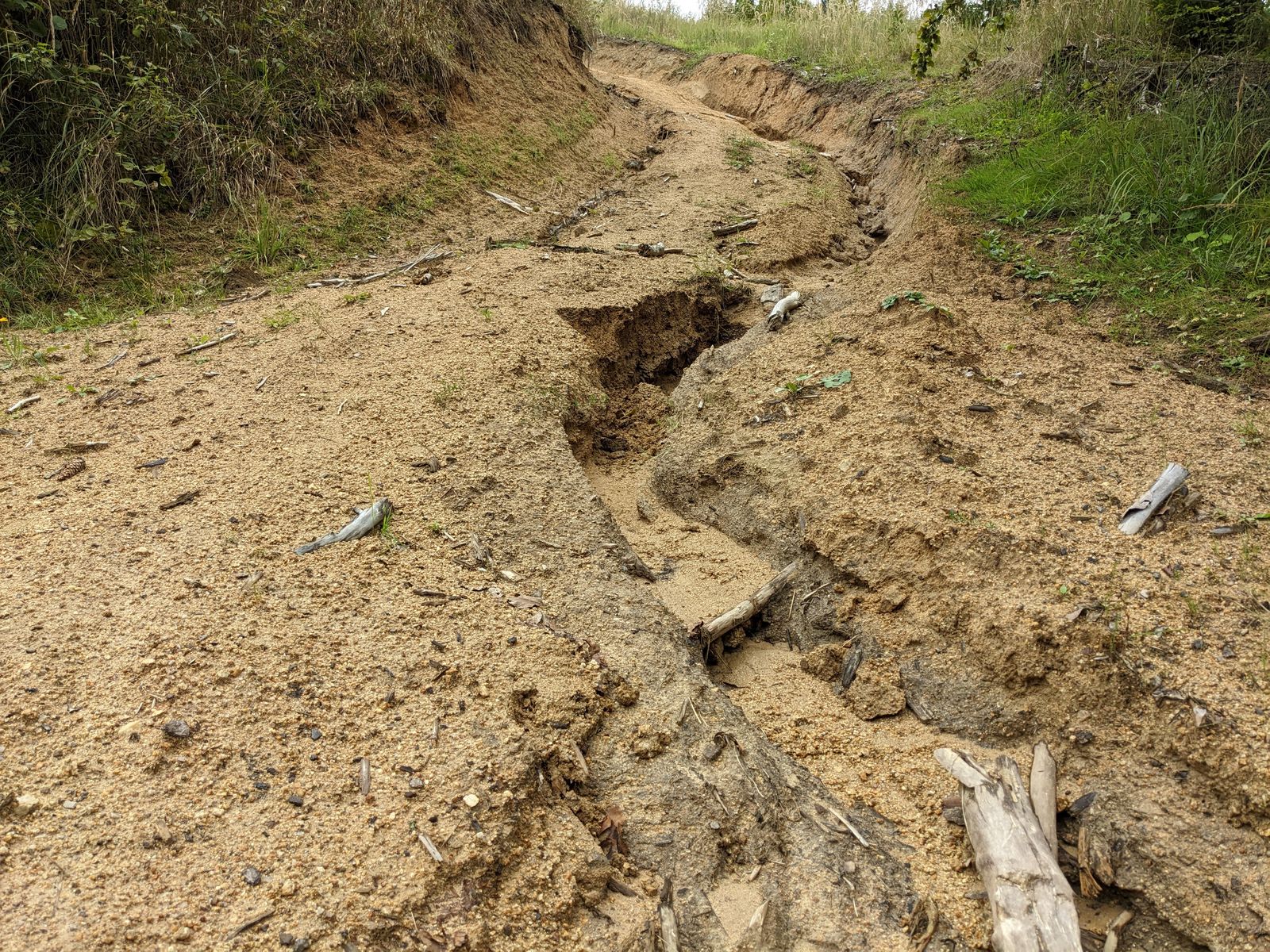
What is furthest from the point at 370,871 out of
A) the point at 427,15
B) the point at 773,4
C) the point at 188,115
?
the point at 773,4

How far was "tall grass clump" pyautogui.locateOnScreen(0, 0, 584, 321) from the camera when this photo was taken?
4.50m

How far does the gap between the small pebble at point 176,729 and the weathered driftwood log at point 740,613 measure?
1478 millimetres

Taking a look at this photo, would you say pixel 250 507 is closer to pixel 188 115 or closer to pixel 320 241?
pixel 320 241

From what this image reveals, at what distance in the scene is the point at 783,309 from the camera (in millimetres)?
4578

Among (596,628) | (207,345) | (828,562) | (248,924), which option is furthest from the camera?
(207,345)

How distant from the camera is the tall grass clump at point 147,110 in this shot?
4500 mm

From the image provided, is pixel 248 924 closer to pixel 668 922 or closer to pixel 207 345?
pixel 668 922

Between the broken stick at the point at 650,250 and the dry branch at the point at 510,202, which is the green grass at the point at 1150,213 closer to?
the broken stick at the point at 650,250

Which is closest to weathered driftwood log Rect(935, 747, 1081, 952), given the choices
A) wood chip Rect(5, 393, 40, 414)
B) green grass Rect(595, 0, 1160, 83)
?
wood chip Rect(5, 393, 40, 414)

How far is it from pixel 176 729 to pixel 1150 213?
4921 millimetres

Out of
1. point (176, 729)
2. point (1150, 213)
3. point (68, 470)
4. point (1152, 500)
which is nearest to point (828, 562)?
point (1152, 500)

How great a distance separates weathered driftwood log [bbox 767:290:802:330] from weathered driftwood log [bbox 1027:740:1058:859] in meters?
2.69

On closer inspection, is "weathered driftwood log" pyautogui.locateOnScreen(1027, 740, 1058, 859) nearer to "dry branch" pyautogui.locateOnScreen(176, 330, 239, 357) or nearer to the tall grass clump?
"dry branch" pyautogui.locateOnScreen(176, 330, 239, 357)

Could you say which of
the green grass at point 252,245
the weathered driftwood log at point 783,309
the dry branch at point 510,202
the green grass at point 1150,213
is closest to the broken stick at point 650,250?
the weathered driftwood log at point 783,309
